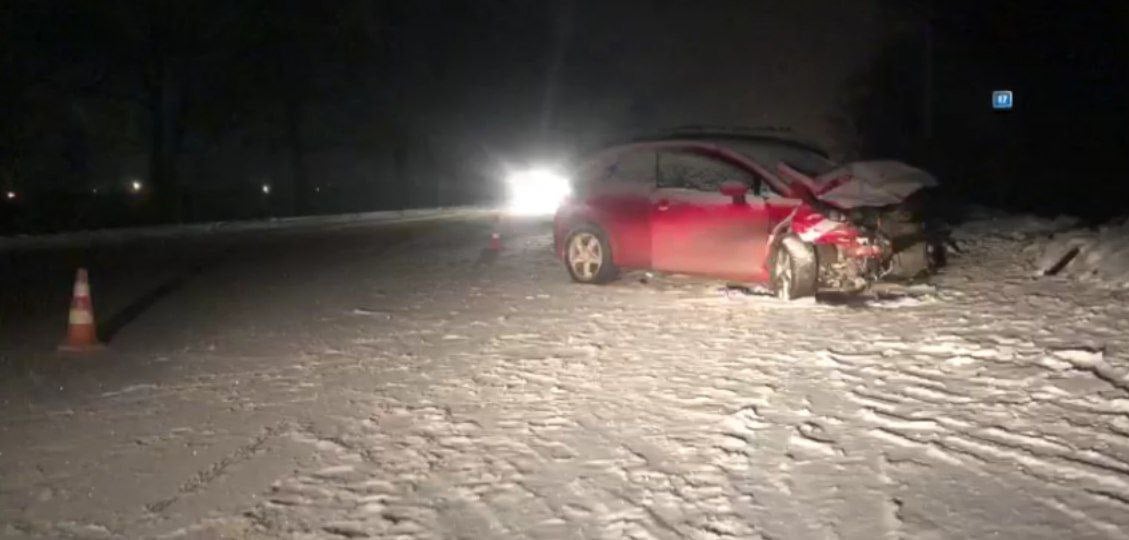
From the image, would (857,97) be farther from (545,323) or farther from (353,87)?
(545,323)

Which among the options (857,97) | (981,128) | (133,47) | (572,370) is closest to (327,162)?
(133,47)

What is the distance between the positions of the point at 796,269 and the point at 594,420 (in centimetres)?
449

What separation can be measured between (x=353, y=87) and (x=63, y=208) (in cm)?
1392

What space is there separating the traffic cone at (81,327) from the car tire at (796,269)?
6.43 metres

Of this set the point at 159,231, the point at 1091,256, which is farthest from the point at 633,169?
the point at 159,231

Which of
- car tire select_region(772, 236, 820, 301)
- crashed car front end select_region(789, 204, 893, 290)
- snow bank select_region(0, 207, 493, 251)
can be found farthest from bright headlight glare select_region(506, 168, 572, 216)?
crashed car front end select_region(789, 204, 893, 290)

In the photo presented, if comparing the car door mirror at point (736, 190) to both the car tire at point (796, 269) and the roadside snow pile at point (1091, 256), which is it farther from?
the roadside snow pile at point (1091, 256)

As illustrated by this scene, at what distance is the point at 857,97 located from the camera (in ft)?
102

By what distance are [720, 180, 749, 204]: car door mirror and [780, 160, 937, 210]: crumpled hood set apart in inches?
17.3

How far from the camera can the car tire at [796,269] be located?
10328 mm

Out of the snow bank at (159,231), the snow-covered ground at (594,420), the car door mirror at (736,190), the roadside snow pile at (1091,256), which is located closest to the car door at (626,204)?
the snow-covered ground at (594,420)

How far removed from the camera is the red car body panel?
10602 millimetres

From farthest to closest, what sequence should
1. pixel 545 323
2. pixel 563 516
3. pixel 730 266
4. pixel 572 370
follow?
pixel 730 266 → pixel 545 323 → pixel 572 370 → pixel 563 516

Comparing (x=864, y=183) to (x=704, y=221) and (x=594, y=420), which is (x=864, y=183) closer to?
(x=704, y=221)
